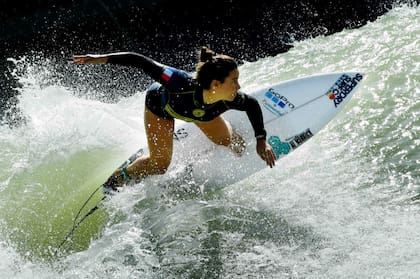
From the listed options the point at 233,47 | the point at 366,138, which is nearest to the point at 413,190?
the point at 366,138

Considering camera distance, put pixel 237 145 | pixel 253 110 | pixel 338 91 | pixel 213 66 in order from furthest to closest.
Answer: pixel 338 91 → pixel 237 145 → pixel 253 110 → pixel 213 66

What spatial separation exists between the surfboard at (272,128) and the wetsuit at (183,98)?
56 cm

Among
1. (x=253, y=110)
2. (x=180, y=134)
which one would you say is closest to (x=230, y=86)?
(x=253, y=110)

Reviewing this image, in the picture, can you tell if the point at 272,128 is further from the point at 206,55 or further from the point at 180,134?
the point at 206,55

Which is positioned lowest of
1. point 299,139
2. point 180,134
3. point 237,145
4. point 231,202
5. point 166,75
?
point 231,202

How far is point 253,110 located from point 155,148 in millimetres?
916

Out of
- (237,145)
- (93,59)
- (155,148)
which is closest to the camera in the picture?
(93,59)

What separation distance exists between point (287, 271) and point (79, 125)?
10.6ft

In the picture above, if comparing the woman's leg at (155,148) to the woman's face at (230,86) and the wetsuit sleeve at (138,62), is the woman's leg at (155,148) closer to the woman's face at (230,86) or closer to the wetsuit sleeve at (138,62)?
the wetsuit sleeve at (138,62)

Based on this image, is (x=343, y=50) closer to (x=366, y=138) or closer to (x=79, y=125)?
(x=366, y=138)

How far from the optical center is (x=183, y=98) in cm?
481

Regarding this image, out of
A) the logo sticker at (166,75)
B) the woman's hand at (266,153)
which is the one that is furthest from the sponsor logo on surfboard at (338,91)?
the logo sticker at (166,75)

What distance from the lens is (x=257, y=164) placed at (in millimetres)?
5387

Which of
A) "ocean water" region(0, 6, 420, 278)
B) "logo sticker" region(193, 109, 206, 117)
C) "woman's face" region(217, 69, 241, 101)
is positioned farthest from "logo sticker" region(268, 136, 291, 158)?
"woman's face" region(217, 69, 241, 101)
